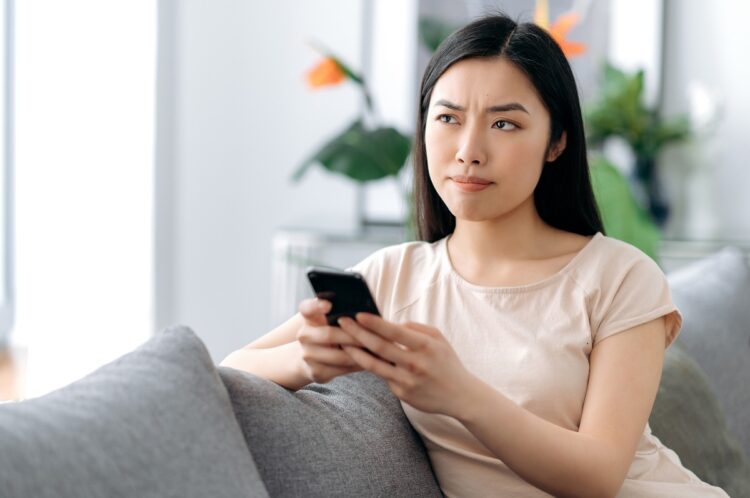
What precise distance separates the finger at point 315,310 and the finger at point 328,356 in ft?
0.10

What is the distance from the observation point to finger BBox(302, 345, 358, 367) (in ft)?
4.09

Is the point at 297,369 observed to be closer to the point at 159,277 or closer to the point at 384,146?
the point at 384,146

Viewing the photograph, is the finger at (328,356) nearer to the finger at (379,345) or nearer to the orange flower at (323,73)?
the finger at (379,345)

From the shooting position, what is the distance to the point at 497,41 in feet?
4.89


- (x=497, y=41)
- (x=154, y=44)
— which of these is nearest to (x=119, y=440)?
(x=497, y=41)

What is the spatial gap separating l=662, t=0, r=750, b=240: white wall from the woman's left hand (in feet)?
9.31

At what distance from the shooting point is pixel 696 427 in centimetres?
199

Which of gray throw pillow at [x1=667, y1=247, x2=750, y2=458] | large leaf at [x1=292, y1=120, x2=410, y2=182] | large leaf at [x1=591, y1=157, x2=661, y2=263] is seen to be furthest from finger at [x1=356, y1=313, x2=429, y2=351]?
large leaf at [x1=292, y1=120, x2=410, y2=182]

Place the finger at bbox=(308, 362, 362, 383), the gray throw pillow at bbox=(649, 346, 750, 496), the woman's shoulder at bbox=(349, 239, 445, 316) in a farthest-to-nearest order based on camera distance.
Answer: the gray throw pillow at bbox=(649, 346, 750, 496) → the woman's shoulder at bbox=(349, 239, 445, 316) → the finger at bbox=(308, 362, 362, 383)

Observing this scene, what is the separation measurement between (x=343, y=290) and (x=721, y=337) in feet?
4.62

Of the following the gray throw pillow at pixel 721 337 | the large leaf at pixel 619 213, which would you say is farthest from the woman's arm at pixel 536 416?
the large leaf at pixel 619 213

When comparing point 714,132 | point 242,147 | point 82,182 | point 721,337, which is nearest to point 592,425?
point 721,337

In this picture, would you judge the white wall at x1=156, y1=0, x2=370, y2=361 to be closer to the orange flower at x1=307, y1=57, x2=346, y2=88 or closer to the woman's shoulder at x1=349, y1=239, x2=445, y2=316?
the orange flower at x1=307, y1=57, x2=346, y2=88

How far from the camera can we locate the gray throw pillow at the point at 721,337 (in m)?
2.30
